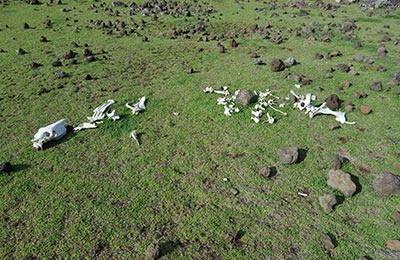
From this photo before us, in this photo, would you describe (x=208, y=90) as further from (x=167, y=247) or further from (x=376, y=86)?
(x=167, y=247)

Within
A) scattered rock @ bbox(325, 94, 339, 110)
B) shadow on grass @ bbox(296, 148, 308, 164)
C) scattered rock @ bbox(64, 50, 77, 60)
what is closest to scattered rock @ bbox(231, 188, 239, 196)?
shadow on grass @ bbox(296, 148, 308, 164)

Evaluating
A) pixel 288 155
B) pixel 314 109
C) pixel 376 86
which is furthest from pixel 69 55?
pixel 376 86

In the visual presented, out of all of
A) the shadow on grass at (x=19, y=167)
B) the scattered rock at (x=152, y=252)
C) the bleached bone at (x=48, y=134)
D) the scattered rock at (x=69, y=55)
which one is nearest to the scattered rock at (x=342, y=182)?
the scattered rock at (x=152, y=252)

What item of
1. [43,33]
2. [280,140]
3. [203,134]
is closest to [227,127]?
[203,134]

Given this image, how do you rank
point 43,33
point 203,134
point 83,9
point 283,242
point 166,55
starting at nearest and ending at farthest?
1. point 283,242
2. point 203,134
3. point 166,55
4. point 43,33
5. point 83,9

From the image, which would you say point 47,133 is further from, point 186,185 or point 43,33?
point 43,33

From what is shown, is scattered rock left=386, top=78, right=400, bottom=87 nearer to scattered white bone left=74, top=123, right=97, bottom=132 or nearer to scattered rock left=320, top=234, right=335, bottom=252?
scattered rock left=320, top=234, right=335, bottom=252

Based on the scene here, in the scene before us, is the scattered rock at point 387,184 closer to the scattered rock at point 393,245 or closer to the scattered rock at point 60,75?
the scattered rock at point 393,245
